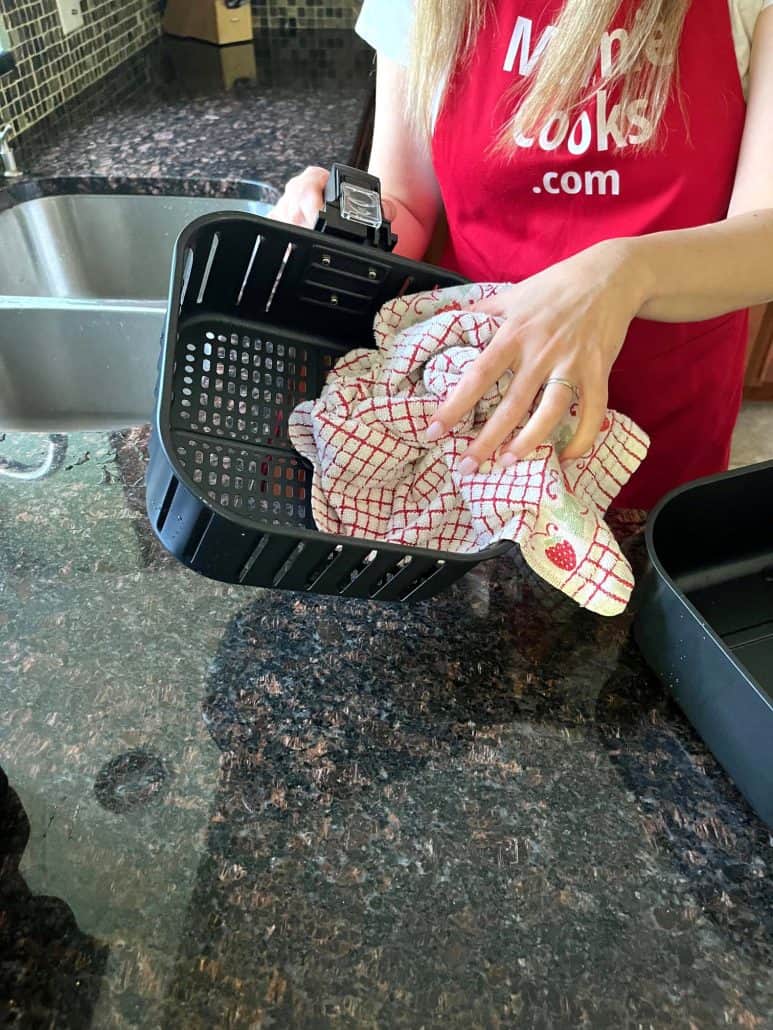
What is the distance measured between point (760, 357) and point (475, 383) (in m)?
1.75

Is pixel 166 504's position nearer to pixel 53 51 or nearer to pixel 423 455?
pixel 423 455

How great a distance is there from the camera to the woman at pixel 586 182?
1.67 ft

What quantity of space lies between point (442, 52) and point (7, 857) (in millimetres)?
731

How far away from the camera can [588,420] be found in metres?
0.50

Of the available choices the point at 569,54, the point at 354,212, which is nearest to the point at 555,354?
the point at 354,212

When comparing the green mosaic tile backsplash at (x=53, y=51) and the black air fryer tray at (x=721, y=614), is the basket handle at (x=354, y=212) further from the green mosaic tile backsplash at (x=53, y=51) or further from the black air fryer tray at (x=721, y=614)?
the green mosaic tile backsplash at (x=53, y=51)

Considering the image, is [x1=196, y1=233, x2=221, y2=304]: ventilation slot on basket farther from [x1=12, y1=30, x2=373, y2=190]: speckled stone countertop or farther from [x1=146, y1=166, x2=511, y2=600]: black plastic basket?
[x1=12, y1=30, x2=373, y2=190]: speckled stone countertop

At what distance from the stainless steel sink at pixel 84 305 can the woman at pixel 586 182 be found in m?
0.36

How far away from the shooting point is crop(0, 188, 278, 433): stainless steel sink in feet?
3.13

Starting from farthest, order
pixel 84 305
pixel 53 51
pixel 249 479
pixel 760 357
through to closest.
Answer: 1. pixel 760 357
2. pixel 53 51
3. pixel 84 305
4. pixel 249 479

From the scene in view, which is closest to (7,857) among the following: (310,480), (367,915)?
(367,915)

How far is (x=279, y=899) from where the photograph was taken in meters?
0.38

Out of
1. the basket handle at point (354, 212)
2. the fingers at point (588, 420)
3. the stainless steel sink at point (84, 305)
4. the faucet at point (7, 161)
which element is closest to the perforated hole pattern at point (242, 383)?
the basket handle at point (354, 212)

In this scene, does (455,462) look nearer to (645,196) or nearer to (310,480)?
(310,480)
